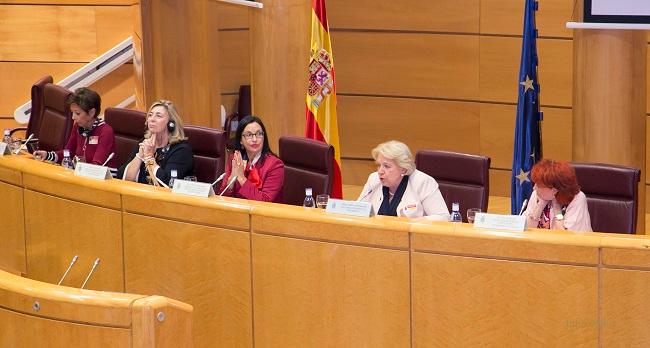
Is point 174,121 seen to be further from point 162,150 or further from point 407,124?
point 407,124

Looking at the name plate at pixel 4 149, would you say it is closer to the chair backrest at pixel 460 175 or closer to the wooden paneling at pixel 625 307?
the chair backrest at pixel 460 175

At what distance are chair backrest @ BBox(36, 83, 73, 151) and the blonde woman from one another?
105 centimetres

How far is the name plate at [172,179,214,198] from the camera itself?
4.64 metres

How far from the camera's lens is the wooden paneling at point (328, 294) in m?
4.16

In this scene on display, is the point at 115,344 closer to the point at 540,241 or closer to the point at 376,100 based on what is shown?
the point at 540,241

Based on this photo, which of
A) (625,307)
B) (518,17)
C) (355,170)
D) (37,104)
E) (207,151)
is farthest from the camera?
(355,170)

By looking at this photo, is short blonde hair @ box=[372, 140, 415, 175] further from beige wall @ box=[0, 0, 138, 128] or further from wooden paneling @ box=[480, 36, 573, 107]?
beige wall @ box=[0, 0, 138, 128]

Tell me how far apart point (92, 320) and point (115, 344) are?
0.09 meters

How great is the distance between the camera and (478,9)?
821 centimetres

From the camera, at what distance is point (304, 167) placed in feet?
17.7

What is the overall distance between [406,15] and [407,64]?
0.36 meters

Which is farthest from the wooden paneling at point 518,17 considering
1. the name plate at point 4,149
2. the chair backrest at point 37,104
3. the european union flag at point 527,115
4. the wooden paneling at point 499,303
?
the wooden paneling at point 499,303

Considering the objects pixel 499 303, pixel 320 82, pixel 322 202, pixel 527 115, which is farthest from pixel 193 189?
pixel 320 82

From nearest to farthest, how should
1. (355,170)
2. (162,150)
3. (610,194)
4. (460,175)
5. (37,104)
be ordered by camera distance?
(610,194) → (460,175) → (162,150) → (37,104) → (355,170)
